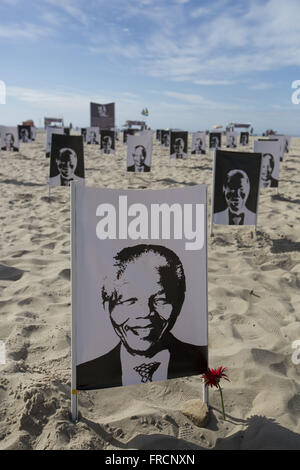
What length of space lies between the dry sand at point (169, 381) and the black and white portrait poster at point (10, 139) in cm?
940

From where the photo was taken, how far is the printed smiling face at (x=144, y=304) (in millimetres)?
1854

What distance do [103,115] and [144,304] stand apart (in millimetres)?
36067

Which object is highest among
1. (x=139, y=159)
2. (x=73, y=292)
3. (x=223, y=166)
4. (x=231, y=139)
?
(x=231, y=139)

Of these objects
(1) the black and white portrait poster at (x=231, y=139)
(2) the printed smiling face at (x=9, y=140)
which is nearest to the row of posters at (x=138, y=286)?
(2) the printed smiling face at (x=9, y=140)

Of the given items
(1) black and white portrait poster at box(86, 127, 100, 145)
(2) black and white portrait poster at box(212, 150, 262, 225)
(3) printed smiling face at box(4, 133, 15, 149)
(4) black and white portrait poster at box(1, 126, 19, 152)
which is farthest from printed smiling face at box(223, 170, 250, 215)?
(1) black and white portrait poster at box(86, 127, 100, 145)

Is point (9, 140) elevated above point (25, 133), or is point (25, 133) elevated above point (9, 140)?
point (25, 133)

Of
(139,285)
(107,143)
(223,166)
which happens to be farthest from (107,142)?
(139,285)

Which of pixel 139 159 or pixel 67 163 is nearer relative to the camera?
pixel 67 163

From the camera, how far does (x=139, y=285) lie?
1.88 metres

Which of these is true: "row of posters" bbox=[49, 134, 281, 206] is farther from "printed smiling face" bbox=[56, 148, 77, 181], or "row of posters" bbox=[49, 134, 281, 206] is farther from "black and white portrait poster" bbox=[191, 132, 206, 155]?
"black and white portrait poster" bbox=[191, 132, 206, 155]

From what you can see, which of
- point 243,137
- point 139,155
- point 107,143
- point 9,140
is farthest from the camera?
point 243,137

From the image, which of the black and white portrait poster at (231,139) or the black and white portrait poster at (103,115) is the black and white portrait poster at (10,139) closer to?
the black and white portrait poster at (231,139)

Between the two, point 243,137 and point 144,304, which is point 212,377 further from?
point 243,137

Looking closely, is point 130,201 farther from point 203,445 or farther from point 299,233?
point 299,233
